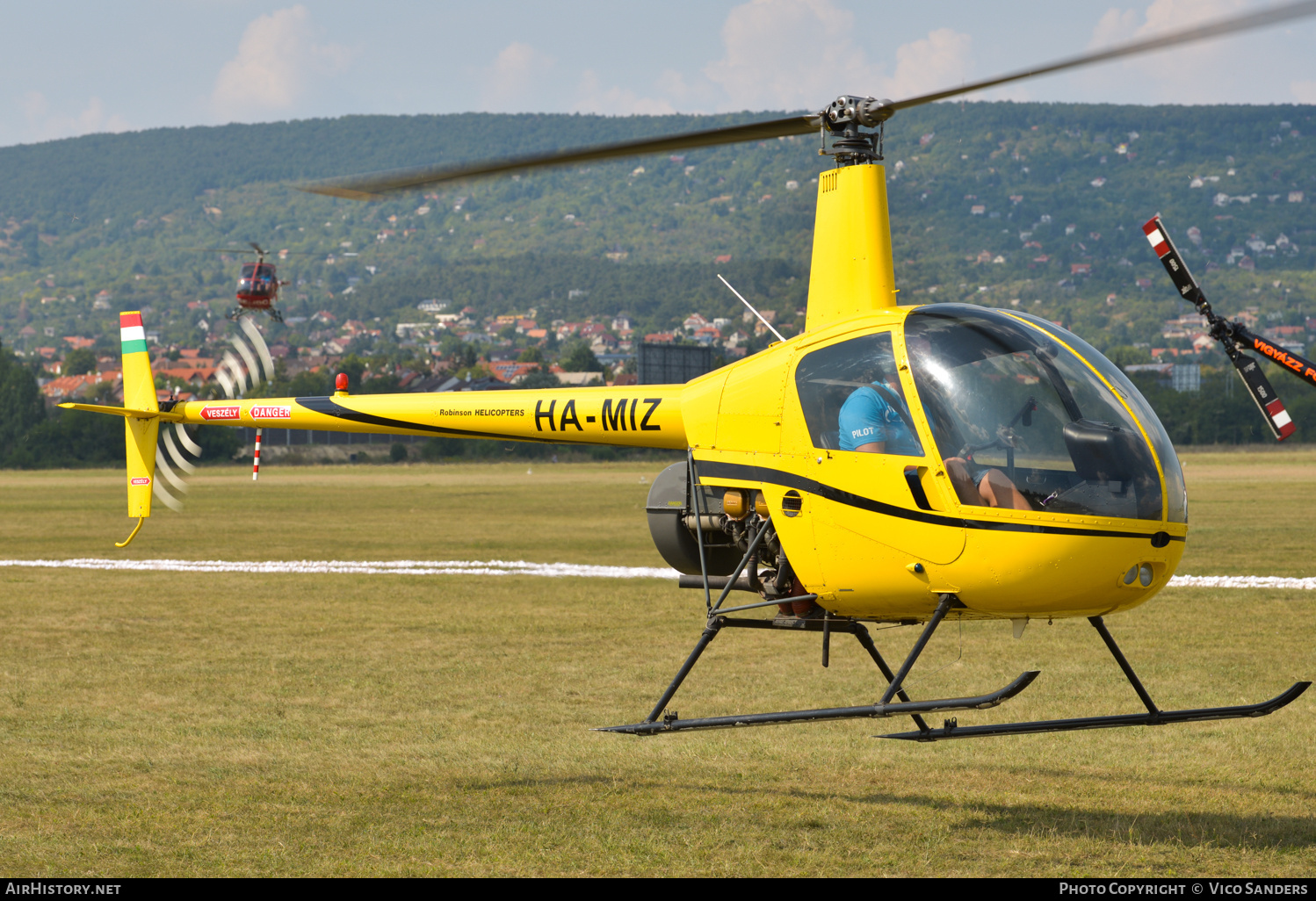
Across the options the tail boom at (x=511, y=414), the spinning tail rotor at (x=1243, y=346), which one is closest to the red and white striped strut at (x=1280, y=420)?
the spinning tail rotor at (x=1243, y=346)

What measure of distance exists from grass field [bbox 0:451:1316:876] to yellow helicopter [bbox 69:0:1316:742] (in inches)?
39.8

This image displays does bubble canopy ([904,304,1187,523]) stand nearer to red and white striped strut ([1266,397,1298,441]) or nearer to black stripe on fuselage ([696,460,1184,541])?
black stripe on fuselage ([696,460,1184,541])

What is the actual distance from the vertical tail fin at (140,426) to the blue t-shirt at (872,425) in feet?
29.9

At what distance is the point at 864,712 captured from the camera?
21.9 ft

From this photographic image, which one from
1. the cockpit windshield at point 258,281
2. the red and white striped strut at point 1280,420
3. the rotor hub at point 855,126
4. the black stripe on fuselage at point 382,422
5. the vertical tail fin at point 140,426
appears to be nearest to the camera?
the rotor hub at point 855,126

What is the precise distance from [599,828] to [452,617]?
10515 millimetres

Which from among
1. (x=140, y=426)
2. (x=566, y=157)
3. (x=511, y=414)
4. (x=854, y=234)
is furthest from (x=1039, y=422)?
(x=140, y=426)

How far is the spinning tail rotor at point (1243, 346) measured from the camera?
2405cm

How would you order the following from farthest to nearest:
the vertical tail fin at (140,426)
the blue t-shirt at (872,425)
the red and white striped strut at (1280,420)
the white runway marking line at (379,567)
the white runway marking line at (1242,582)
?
the white runway marking line at (379,567), the red and white striped strut at (1280,420), the white runway marking line at (1242,582), the vertical tail fin at (140,426), the blue t-shirt at (872,425)

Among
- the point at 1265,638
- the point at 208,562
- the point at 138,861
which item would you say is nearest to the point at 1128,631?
the point at 1265,638

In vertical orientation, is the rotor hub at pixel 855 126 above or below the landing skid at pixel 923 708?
above

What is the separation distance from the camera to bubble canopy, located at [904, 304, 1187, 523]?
21.7ft
